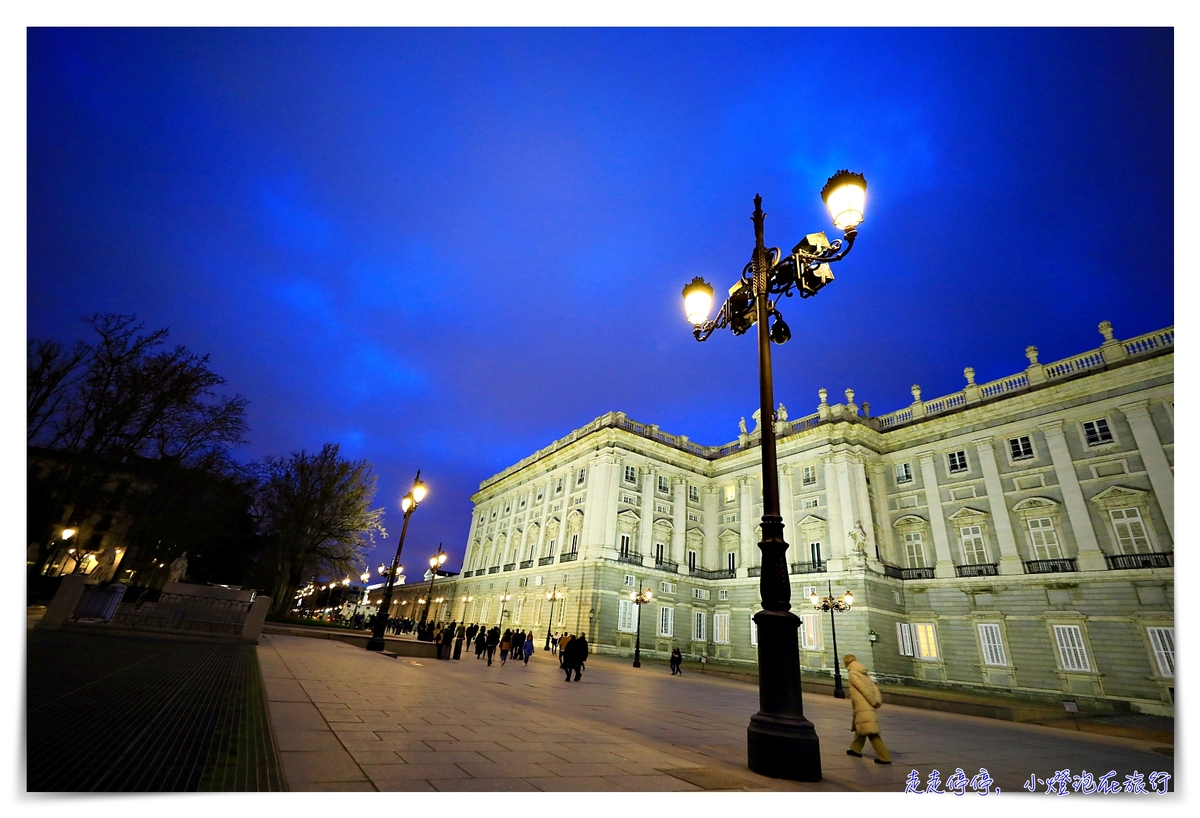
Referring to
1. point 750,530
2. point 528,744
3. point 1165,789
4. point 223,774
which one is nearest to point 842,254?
point 528,744

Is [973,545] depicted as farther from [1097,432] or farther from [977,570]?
[1097,432]

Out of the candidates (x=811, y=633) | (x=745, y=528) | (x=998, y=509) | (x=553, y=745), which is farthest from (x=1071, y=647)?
(x=553, y=745)

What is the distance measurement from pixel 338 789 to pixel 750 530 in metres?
39.0

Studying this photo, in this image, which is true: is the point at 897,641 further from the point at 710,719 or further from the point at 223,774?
the point at 223,774

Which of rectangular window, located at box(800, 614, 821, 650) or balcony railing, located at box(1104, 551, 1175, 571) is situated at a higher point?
balcony railing, located at box(1104, 551, 1175, 571)

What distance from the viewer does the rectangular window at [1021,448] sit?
29547 mm

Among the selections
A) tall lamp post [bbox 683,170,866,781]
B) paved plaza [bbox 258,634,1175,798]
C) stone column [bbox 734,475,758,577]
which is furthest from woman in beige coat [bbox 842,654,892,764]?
stone column [bbox 734,475,758,577]

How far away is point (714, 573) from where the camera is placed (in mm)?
40219

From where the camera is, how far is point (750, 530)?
128 feet

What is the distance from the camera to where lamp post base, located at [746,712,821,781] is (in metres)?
4.56

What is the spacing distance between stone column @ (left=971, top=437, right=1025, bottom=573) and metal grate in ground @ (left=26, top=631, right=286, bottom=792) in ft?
114

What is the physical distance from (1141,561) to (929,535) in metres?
9.52

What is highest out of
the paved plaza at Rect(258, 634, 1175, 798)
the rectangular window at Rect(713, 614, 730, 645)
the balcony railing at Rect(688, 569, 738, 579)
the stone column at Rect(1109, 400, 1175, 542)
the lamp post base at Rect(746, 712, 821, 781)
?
the stone column at Rect(1109, 400, 1175, 542)

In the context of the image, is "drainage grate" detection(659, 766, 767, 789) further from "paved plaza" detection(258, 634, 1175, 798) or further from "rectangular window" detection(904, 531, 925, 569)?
"rectangular window" detection(904, 531, 925, 569)
